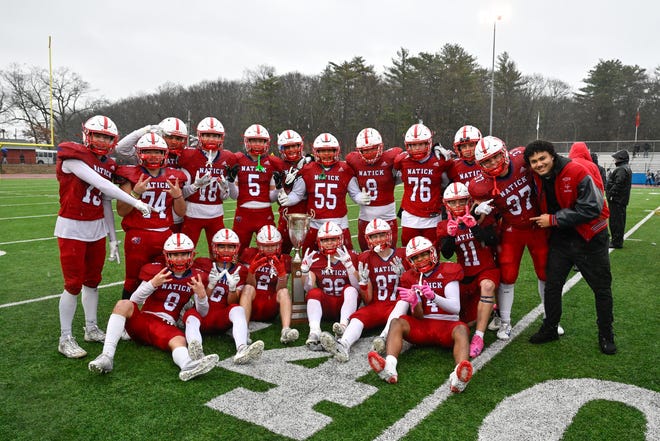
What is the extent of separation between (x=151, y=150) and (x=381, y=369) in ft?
10.4

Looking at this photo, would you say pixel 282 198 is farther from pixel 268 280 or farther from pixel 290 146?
pixel 268 280

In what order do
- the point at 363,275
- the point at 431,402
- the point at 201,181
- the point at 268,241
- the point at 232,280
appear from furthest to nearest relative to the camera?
the point at 201,181 < the point at 268,241 < the point at 363,275 < the point at 232,280 < the point at 431,402

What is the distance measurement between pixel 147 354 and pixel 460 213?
3.39 meters

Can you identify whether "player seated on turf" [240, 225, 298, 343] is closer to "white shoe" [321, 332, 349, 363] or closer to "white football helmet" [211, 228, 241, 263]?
"white football helmet" [211, 228, 241, 263]

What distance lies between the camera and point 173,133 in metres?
5.50

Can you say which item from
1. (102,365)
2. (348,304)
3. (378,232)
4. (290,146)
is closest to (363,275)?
(348,304)

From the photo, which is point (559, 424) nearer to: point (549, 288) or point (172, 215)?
point (549, 288)

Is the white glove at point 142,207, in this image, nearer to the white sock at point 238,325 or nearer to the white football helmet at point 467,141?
the white sock at point 238,325

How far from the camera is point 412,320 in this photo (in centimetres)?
442

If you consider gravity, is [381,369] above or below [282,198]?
below

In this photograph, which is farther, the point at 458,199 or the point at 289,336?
the point at 458,199

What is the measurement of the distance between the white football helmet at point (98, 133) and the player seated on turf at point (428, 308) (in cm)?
311

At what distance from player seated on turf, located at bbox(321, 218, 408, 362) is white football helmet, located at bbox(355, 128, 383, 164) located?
1.18m

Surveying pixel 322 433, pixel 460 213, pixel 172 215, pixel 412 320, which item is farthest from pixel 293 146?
pixel 322 433
